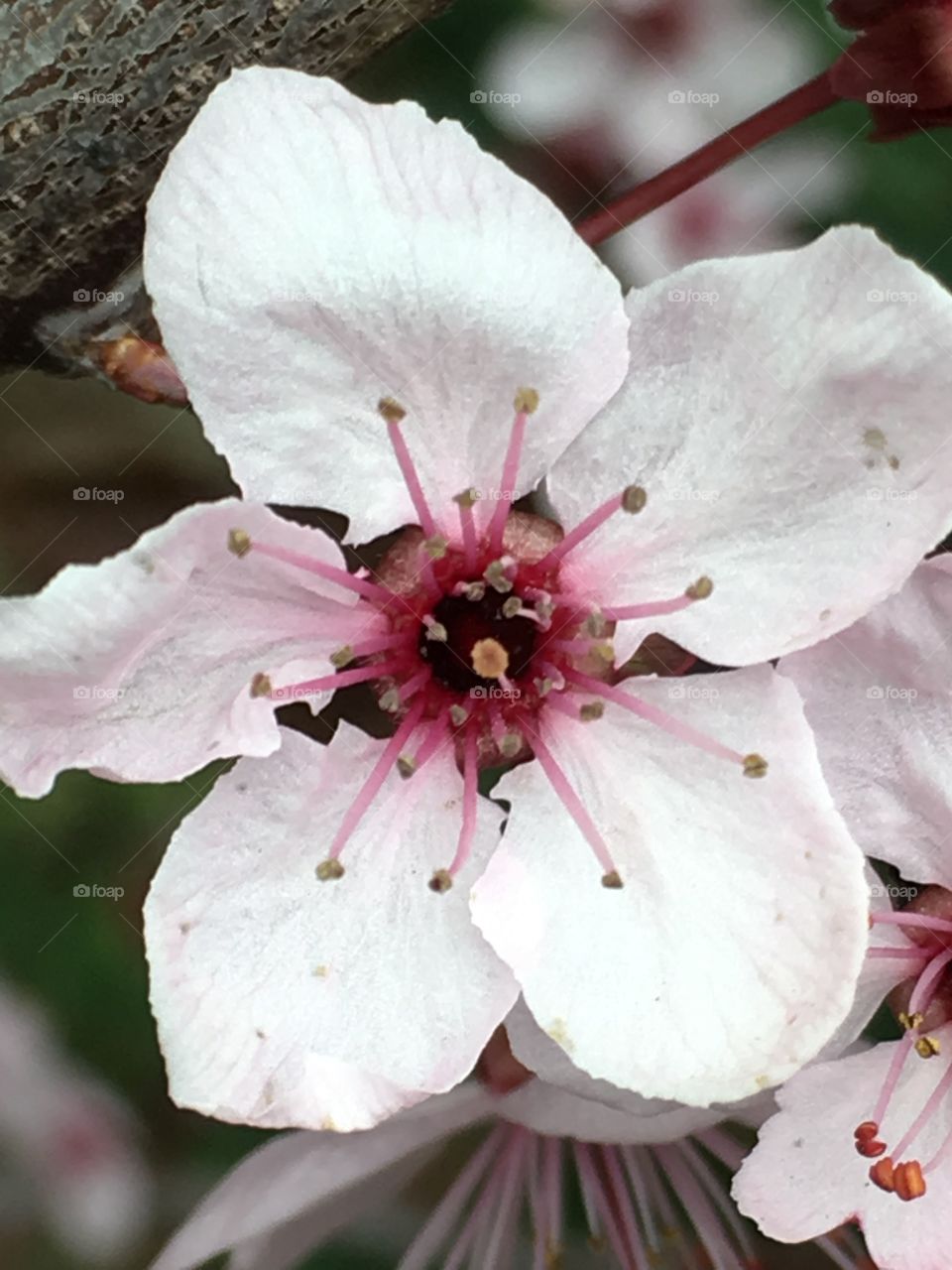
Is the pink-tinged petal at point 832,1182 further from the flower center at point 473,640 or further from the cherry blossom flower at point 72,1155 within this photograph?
the cherry blossom flower at point 72,1155

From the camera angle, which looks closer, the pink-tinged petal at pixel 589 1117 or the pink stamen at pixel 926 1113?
the pink stamen at pixel 926 1113

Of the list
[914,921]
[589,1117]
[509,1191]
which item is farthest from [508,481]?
[509,1191]

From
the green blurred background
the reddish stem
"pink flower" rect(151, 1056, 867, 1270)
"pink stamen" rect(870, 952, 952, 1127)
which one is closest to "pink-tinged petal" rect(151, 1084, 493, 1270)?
"pink flower" rect(151, 1056, 867, 1270)

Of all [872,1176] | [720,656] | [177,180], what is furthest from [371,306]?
[872,1176]

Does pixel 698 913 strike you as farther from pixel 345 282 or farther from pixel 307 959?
pixel 345 282

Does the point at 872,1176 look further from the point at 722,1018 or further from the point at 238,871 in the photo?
the point at 238,871

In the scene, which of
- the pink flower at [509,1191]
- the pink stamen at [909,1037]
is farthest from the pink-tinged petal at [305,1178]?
the pink stamen at [909,1037]
